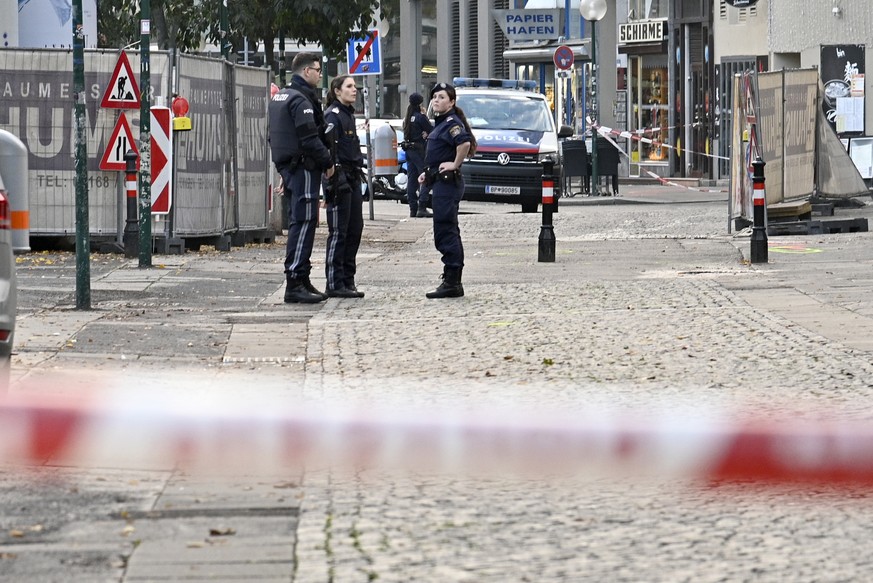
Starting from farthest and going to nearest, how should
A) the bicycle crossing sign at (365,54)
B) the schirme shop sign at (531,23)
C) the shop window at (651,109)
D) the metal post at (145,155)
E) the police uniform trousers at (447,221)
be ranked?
the shop window at (651,109) → the schirme shop sign at (531,23) → the bicycle crossing sign at (365,54) → the metal post at (145,155) → the police uniform trousers at (447,221)

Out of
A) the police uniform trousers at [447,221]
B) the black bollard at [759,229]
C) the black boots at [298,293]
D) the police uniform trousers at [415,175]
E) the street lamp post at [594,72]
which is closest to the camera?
the black boots at [298,293]

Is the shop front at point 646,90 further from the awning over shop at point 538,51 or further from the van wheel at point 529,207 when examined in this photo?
the van wheel at point 529,207

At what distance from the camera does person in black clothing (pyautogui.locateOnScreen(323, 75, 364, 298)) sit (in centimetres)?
1431

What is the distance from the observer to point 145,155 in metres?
17.6

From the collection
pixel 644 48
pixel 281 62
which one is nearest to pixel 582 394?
pixel 281 62

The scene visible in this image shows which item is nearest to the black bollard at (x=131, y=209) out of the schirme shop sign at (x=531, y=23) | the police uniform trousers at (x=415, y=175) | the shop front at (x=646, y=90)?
the police uniform trousers at (x=415, y=175)

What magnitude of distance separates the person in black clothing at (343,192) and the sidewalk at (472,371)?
1.13 ft

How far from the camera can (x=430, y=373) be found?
32.3 ft

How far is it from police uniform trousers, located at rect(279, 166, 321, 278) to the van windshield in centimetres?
1729

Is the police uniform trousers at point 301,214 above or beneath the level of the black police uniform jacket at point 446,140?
beneath

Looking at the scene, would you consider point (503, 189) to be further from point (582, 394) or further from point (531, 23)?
point (582, 394)

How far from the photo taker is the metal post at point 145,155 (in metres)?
17.1

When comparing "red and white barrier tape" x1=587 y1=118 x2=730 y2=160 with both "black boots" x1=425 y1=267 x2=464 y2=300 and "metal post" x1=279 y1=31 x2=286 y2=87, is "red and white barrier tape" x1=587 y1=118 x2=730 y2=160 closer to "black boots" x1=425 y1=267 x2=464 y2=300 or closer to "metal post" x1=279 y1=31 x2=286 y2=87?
"metal post" x1=279 y1=31 x2=286 y2=87

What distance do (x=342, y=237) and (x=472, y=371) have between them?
4.79 metres
